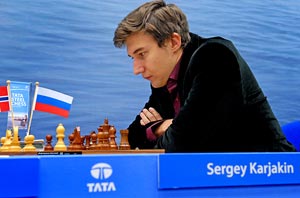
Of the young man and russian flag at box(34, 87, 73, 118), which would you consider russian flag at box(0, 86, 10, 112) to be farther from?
the young man

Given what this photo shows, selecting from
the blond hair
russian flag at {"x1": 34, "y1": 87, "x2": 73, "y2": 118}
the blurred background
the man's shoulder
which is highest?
the blurred background

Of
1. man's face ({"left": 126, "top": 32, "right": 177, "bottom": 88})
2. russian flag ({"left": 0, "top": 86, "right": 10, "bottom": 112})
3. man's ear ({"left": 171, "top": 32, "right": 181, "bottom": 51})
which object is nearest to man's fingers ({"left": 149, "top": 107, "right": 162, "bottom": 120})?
man's face ({"left": 126, "top": 32, "right": 177, "bottom": 88})

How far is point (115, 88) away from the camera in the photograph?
4.22 metres

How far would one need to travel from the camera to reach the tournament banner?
2.67m

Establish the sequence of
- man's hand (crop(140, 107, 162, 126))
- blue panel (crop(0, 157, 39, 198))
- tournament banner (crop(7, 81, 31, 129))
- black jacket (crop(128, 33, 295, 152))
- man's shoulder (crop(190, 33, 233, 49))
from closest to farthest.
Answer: blue panel (crop(0, 157, 39, 198)), black jacket (crop(128, 33, 295, 152)), man's shoulder (crop(190, 33, 233, 49)), man's hand (crop(140, 107, 162, 126)), tournament banner (crop(7, 81, 31, 129))

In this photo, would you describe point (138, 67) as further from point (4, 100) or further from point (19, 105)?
point (4, 100)

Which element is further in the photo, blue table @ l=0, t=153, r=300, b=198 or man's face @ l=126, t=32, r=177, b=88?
man's face @ l=126, t=32, r=177, b=88

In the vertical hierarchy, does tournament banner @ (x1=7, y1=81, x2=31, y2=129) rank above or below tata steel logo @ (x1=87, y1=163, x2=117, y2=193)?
above

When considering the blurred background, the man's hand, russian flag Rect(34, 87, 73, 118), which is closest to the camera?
the man's hand

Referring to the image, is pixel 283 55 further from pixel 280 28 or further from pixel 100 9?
pixel 100 9

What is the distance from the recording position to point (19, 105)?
2730mm

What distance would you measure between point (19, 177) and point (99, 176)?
14 cm

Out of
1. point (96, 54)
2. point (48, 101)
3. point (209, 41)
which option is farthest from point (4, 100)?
point (209, 41)

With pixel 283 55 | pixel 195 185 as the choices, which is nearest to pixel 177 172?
pixel 195 185
